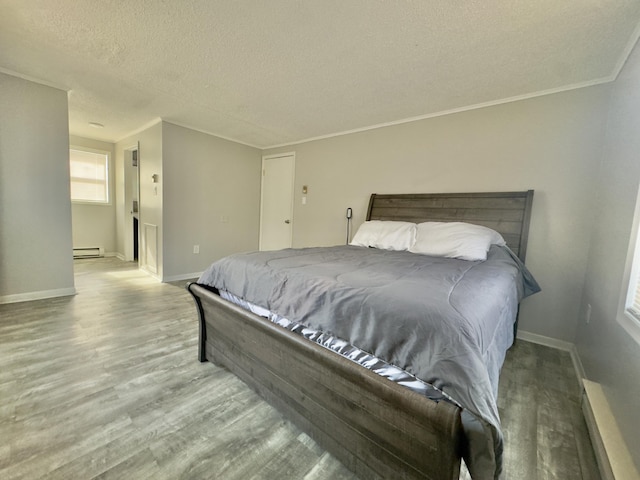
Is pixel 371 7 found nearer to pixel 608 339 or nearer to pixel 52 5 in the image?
pixel 52 5

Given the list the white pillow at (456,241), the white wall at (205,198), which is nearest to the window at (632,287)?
the white pillow at (456,241)

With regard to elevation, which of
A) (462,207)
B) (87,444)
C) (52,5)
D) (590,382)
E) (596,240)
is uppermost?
(52,5)

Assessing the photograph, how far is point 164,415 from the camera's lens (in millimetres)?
1393

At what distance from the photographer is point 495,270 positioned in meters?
1.71

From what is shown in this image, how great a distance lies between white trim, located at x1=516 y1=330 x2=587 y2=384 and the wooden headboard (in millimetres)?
744

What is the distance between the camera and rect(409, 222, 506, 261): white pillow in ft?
7.04

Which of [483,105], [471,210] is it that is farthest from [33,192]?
[483,105]

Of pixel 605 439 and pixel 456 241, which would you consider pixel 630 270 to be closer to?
pixel 605 439

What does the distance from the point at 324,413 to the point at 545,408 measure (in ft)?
4.54

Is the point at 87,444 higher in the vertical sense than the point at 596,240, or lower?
lower

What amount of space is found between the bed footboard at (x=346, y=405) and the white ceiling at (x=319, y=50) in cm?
185

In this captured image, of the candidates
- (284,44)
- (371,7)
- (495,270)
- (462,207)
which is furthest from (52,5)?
(462,207)

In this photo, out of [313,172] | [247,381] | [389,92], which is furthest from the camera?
[313,172]

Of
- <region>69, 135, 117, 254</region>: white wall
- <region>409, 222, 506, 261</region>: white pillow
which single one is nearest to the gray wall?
<region>409, 222, 506, 261</region>: white pillow
